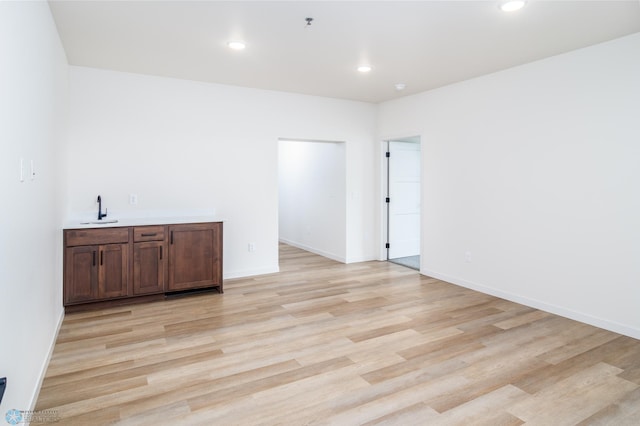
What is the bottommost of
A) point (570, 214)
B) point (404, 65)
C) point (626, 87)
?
point (570, 214)

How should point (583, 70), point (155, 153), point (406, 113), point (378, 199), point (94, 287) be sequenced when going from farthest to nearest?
point (378, 199) < point (406, 113) < point (155, 153) < point (94, 287) < point (583, 70)

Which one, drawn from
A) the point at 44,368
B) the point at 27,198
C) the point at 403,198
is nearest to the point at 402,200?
the point at 403,198

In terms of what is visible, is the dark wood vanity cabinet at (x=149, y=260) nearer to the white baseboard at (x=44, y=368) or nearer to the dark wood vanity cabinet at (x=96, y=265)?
the dark wood vanity cabinet at (x=96, y=265)

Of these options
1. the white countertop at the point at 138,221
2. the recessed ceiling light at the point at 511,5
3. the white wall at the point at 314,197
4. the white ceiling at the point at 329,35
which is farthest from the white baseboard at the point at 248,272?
the recessed ceiling light at the point at 511,5

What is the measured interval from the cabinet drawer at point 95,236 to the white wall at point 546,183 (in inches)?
154

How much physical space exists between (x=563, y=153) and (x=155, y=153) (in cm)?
455

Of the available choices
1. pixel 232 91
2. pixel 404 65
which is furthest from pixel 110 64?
pixel 404 65

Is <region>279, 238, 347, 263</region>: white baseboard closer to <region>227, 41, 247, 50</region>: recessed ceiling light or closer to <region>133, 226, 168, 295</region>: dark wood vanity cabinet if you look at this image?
<region>133, 226, 168, 295</region>: dark wood vanity cabinet

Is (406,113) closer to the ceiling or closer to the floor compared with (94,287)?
closer to the ceiling

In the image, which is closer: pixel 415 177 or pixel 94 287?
pixel 94 287

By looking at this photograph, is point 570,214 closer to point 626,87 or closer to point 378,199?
point 626,87

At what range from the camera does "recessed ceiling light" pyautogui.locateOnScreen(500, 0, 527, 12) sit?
274 cm

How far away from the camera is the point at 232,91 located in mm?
5176

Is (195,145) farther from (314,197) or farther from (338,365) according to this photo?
(338,365)
